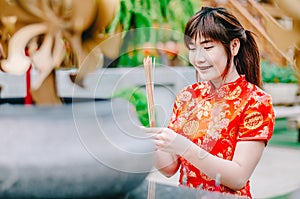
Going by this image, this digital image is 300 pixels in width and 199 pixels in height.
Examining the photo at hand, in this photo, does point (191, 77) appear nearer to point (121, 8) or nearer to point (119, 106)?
point (119, 106)

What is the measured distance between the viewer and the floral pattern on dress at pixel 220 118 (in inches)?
56.4

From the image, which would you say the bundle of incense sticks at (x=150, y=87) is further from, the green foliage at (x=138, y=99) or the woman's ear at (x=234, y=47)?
the woman's ear at (x=234, y=47)

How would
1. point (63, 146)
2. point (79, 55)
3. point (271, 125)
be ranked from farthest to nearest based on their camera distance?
point (79, 55) → point (63, 146) → point (271, 125)

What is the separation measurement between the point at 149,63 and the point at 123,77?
0.12 meters

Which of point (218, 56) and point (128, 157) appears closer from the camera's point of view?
point (218, 56)

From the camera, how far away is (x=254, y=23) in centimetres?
158

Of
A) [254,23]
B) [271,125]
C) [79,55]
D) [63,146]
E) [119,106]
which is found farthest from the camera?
[79,55]

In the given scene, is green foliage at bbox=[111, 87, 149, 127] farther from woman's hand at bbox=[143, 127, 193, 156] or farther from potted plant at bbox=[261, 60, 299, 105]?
potted plant at bbox=[261, 60, 299, 105]

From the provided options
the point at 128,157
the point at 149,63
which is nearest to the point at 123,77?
the point at 149,63

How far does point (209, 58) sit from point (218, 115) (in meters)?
0.16

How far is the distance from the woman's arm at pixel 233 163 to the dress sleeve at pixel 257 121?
0.02m

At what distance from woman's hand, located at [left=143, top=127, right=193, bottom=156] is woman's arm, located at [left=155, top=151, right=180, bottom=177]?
1.8 inches

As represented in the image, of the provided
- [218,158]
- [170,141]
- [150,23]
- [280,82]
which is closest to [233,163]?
[218,158]

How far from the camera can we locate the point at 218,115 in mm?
1518
